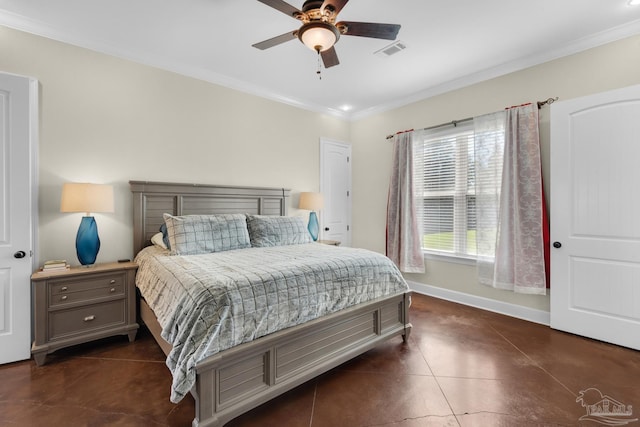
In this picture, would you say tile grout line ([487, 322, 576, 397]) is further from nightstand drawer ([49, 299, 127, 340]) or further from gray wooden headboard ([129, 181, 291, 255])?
nightstand drawer ([49, 299, 127, 340])

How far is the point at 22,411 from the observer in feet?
5.85

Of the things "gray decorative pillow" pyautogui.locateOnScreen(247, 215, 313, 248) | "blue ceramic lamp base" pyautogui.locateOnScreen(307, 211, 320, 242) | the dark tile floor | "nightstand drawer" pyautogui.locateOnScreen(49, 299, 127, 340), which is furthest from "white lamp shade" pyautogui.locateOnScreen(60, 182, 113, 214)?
"blue ceramic lamp base" pyautogui.locateOnScreen(307, 211, 320, 242)

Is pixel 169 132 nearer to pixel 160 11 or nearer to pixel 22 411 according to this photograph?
pixel 160 11

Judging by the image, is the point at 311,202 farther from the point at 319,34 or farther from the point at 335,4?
the point at 335,4

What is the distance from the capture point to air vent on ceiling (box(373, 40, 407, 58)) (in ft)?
9.62

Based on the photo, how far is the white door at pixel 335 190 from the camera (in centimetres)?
485

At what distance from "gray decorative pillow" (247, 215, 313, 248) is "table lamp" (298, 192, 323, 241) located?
682mm

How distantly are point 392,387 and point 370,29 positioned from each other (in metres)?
2.48

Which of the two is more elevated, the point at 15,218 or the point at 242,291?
the point at 15,218

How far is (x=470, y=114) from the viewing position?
3.69 meters

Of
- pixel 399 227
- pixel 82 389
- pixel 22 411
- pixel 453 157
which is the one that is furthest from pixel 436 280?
pixel 22 411

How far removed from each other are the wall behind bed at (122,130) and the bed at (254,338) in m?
0.20

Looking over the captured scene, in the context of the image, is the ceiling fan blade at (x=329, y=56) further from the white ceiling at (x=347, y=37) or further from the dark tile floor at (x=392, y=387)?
the dark tile floor at (x=392, y=387)

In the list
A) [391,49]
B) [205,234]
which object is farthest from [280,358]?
[391,49]
